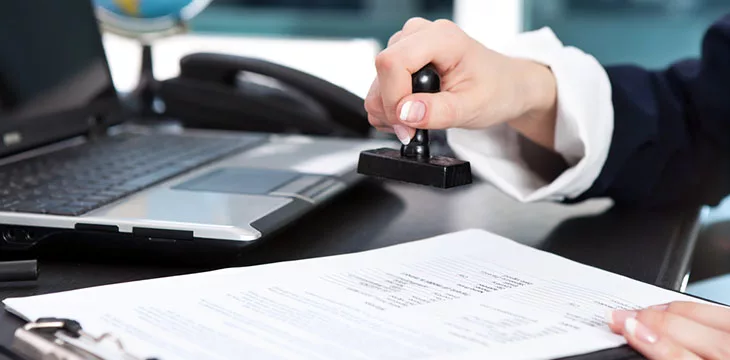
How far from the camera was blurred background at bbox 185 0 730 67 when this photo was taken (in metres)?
2.87

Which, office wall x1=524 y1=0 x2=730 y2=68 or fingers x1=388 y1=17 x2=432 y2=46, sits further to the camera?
office wall x1=524 y1=0 x2=730 y2=68

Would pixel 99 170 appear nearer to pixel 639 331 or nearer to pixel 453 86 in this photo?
pixel 453 86

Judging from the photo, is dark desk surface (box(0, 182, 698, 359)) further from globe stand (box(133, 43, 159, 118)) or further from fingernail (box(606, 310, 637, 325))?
globe stand (box(133, 43, 159, 118))

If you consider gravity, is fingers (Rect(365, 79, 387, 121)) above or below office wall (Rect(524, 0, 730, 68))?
above

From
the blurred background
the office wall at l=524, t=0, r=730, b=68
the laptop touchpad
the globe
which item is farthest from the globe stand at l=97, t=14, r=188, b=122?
the office wall at l=524, t=0, r=730, b=68

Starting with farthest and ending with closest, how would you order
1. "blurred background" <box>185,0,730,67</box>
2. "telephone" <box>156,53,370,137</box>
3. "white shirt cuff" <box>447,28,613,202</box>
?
"blurred background" <box>185,0,730,67</box> → "telephone" <box>156,53,370,137</box> → "white shirt cuff" <box>447,28,613,202</box>

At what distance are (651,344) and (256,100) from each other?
2.28 feet

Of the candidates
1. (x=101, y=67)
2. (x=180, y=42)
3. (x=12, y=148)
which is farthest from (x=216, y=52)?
(x=180, y=42)

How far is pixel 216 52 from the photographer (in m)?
1.08

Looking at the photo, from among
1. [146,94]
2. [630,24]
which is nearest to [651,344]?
[146,94]

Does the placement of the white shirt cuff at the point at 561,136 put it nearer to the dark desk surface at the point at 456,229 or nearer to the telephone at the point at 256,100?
the dark desk surface at the point at 456,229

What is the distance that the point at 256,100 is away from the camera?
40.8 inches

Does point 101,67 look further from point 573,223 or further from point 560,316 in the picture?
point 560,316

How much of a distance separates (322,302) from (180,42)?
10.4 feet
